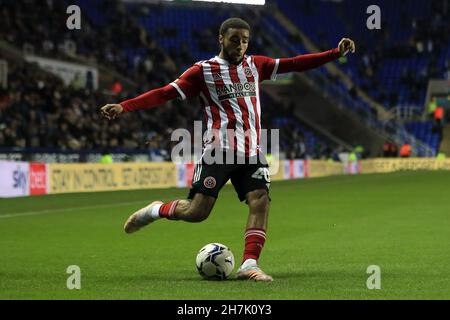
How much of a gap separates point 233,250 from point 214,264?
3.02 m

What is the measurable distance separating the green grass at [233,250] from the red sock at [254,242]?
325 millimetres

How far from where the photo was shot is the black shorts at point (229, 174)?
8.30 meters

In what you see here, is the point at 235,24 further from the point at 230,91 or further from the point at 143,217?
the point at 143,217

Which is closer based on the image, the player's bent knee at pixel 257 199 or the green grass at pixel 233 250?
the green grass at pixel 233 250

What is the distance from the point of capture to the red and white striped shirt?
27.3 ft

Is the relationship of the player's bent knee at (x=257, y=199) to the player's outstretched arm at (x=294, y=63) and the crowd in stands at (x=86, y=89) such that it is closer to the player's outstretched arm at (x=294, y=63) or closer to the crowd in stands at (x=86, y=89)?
the player's outstretched arm at (x=294, y=63)

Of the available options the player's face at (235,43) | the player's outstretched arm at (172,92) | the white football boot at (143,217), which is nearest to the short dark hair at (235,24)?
the player's face at (235,43)

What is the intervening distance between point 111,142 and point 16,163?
7846 millimetres

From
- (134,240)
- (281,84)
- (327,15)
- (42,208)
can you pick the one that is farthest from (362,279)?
(327,15)

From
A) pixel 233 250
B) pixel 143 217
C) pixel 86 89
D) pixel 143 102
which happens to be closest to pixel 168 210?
pixel 143 217

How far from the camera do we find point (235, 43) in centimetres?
822

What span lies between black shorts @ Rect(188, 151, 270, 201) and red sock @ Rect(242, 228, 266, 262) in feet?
1.13

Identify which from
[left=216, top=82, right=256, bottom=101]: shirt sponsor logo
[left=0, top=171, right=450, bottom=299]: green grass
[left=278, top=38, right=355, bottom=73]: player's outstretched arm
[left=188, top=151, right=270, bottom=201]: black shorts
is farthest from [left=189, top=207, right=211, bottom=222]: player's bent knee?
[left=278, top=38, right=355, bottom=73]: player's outstretched arm

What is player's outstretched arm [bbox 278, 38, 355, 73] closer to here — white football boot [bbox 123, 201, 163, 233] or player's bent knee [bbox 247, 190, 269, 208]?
player's bent knee [bbox 247, 190, 269, 208]
